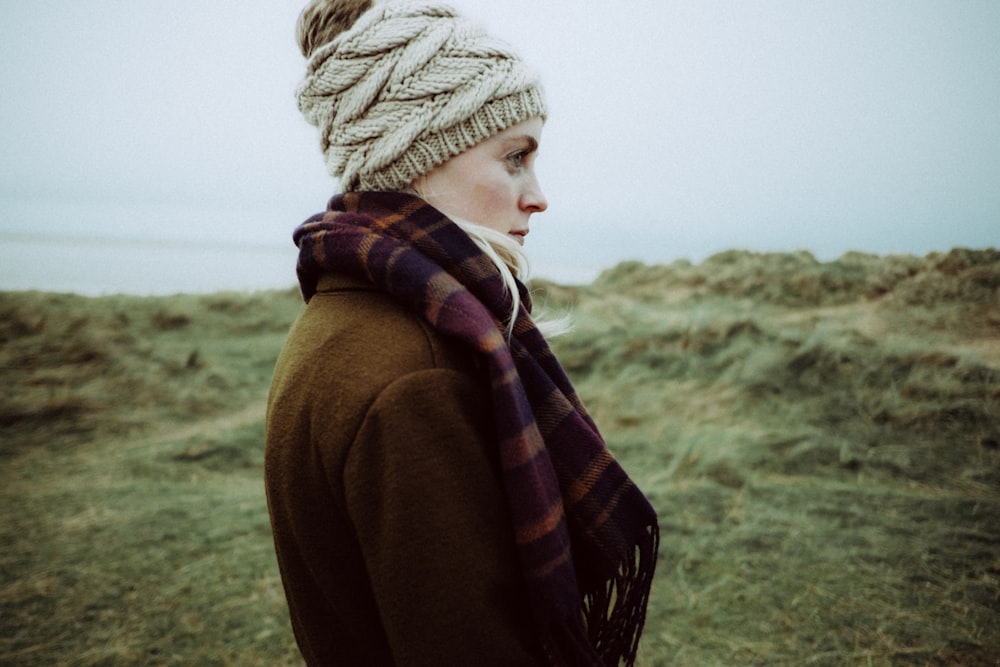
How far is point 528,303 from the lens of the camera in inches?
49.6

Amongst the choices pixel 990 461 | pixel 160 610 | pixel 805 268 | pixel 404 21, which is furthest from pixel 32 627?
pixel 805 268

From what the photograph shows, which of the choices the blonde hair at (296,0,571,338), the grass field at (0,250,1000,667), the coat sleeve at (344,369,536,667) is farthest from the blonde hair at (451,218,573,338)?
the grass field at (0,250,1000,667)

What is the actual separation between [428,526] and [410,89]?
32.3 inches

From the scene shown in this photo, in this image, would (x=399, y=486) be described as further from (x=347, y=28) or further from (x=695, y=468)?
(x=695, y=468)

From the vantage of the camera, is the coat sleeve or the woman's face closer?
the coat sleeve

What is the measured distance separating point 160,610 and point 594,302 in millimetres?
Answer: 6276

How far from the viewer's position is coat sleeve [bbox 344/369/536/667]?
82cm

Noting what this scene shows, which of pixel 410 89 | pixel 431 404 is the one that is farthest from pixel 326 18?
pixel 431 404

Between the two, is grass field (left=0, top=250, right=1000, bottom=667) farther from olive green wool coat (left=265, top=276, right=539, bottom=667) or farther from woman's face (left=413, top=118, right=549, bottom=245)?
woman's face (left=413, top=118, right=549, bottom=245)

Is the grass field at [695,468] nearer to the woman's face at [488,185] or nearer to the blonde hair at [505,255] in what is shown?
the blonde hair at [505,255]

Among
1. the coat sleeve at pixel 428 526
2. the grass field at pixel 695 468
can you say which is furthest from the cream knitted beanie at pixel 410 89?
the grass field at pixel 695 468

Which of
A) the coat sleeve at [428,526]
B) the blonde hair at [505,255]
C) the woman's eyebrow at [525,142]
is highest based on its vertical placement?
the woman's eyebrow at [525,142]

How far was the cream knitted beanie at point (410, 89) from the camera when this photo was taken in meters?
1.12

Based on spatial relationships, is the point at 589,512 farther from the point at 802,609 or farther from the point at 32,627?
the point at 32,627
